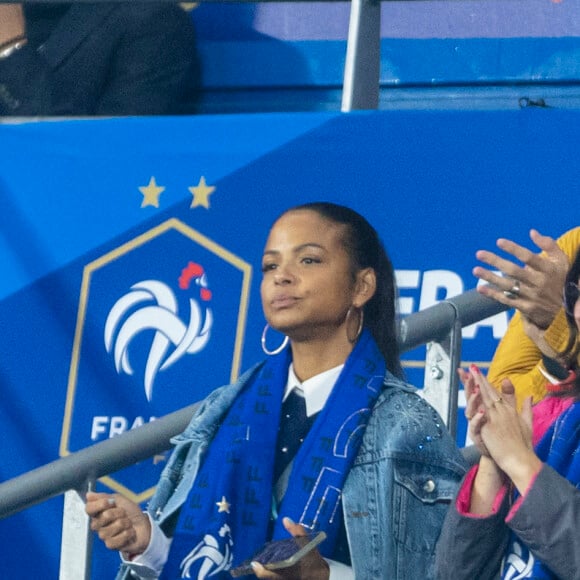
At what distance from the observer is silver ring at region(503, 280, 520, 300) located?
8.82 ft

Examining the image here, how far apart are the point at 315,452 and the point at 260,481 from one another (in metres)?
Answer: 0.11

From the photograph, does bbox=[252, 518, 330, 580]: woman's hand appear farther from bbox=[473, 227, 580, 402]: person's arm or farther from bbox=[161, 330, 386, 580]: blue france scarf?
bbox=[473, 227, 580, 402]: person's arm

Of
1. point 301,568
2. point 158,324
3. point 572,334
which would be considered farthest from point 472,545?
point 158,324

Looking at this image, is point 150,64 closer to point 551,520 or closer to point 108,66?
point 108,66

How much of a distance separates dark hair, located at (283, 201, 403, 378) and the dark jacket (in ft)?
6.35

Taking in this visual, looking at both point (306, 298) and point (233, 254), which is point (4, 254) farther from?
point (306, 298)

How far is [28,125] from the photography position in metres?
4.12

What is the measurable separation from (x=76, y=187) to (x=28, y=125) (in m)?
0.22

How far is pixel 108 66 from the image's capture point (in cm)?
464

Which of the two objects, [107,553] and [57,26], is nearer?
[107,553]

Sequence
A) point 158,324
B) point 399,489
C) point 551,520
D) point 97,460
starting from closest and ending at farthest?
point 551,520
point 399,489
point 97,460
point 158,324

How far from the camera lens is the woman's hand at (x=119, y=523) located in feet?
8.18

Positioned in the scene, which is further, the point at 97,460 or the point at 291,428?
the point at 97,460

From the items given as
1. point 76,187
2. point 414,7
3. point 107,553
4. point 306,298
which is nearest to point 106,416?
point 107,553
